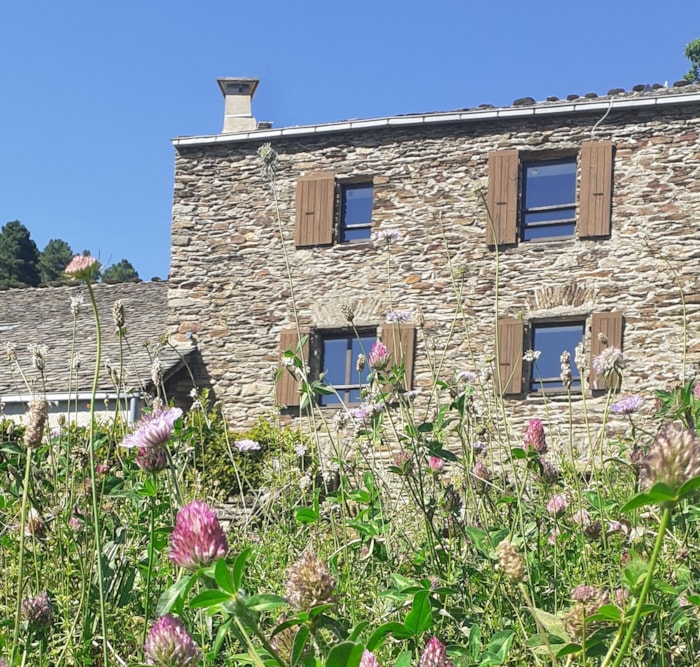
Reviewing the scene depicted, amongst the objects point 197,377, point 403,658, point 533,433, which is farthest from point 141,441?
point 197,377

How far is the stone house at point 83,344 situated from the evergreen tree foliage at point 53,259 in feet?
53.8

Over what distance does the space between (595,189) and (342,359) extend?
441 centimetres

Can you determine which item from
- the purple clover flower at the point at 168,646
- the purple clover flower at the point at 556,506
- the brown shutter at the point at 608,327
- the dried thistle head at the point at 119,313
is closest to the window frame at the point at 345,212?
the brown shutter at the point at 608,327

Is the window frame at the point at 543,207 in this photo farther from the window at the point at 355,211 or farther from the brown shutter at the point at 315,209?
the brown shutter at the point at 315,209

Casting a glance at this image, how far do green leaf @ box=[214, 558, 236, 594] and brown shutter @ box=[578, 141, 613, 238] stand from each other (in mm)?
13549

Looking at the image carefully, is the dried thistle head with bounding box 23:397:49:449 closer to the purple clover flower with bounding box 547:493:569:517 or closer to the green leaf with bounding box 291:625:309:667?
the green leaf with bounding box 291:625:309:667

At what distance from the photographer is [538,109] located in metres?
14.7

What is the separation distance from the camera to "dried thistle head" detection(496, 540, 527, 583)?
4.34ft

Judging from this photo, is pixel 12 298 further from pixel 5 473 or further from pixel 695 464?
pixel 695 464

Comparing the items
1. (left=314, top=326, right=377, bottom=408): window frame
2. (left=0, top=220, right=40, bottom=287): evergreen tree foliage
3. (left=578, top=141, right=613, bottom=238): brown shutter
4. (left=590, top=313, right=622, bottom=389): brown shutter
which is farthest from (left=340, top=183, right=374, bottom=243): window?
(left=0, top=220, right=40, bottom=287): evergreen tree foliage

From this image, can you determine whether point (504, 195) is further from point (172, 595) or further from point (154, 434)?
point (172, 595)

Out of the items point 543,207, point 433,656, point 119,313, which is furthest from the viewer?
point 543,207

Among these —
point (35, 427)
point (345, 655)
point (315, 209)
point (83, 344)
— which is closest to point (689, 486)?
point (345, 655)

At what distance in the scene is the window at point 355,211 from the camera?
51.2 ft
